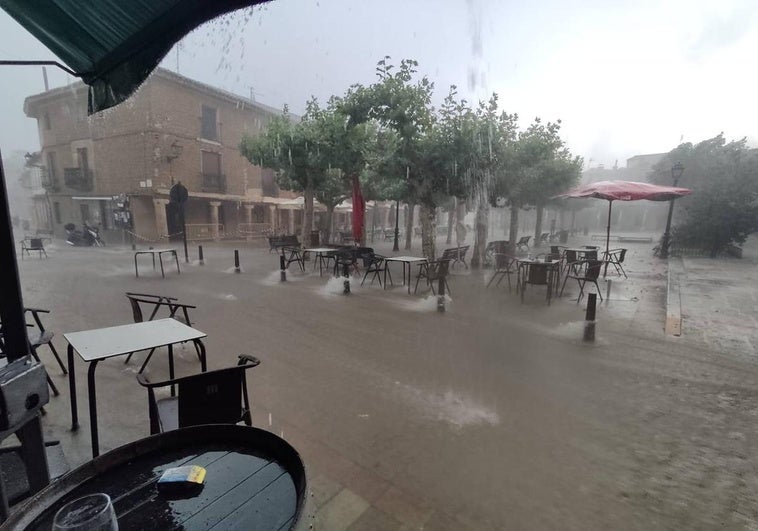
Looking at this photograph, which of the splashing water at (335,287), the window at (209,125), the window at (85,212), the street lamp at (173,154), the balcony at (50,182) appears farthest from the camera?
the balcony at (50,182)

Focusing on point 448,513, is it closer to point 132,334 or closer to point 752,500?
point 752,500

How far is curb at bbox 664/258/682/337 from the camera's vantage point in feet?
19.2

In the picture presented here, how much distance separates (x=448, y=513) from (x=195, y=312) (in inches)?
225

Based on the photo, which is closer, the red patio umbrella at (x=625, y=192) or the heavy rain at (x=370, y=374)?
the heavy rain at (x=370, y=374)

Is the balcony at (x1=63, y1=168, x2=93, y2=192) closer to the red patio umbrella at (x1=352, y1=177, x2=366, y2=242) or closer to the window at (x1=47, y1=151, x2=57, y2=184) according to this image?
the window at (x1=47, y1=151, x2=57, y2=184)

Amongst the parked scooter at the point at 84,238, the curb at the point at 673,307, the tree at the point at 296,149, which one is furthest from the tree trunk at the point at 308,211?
the parked scooter at the point at 84,238

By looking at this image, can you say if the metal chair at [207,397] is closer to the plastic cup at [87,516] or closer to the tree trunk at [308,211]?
the plastic cup at [87,516]

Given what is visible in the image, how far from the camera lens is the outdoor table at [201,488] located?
1.19 meters

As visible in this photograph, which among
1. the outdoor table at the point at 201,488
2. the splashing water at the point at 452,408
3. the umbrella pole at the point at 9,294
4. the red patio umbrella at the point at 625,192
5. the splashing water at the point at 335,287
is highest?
the red patio umbrella at the point at 625,192

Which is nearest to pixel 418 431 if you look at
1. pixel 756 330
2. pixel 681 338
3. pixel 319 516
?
pixel 319 516

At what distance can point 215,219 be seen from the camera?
2214 centimetres

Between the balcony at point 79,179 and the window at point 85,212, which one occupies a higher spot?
the balcony at point 79,179

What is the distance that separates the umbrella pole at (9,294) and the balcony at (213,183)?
23435 mm

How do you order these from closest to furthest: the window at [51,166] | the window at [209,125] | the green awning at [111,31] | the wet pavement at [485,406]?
the green awning at [111,31] < the wet pavement at [485,406] < the window at [209,125] < the window at [51,166]
